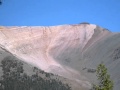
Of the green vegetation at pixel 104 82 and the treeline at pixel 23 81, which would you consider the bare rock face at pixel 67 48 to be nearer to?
the treeline at pixel 23 81

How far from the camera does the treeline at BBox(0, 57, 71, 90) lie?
68438 millimetres

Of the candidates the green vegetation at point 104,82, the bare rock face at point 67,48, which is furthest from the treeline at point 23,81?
the green vegetation at point 104,82

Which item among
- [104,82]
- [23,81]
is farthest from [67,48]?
[104,82]

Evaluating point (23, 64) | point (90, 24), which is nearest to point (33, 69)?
point (23, 64)

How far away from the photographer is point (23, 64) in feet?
270

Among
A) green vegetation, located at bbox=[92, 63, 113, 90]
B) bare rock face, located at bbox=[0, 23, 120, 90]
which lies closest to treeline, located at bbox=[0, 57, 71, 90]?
bare rock face, located at bbox=[0, 23, 120, 90]

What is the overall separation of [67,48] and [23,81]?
107 ft

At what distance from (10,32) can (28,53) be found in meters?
15.0

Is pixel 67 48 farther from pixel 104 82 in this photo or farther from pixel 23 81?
pixel 104 82

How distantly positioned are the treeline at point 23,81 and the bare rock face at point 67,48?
315 inches

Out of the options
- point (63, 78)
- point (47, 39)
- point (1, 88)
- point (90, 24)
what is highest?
point (90, 24)

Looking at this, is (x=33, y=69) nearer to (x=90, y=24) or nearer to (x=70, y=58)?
(x=70, y=58)

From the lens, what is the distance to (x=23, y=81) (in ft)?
233

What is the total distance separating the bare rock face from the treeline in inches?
315
